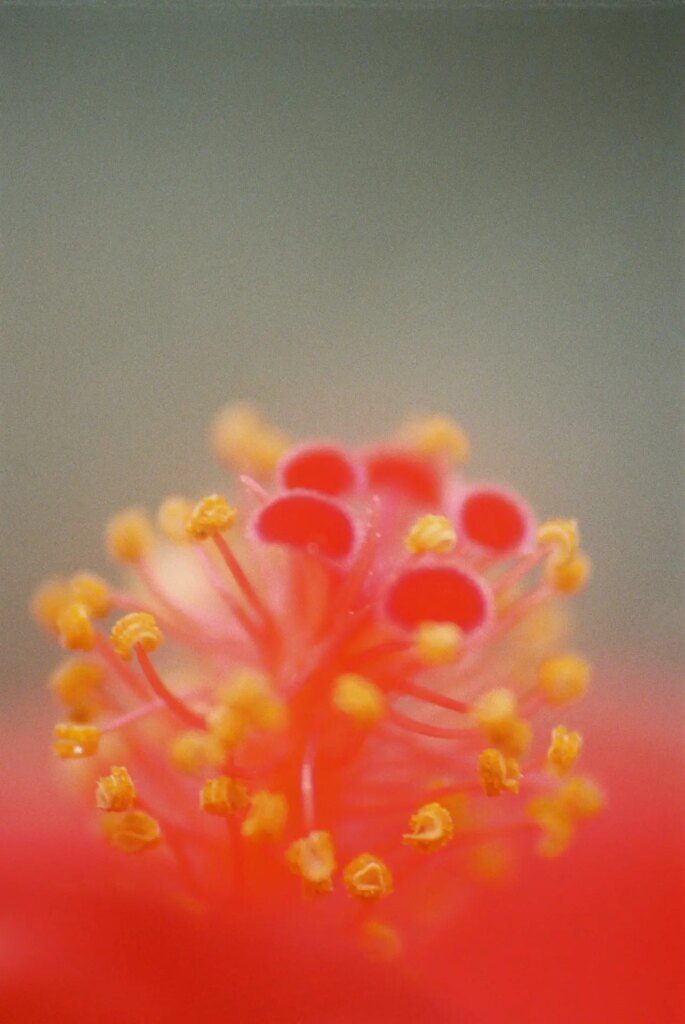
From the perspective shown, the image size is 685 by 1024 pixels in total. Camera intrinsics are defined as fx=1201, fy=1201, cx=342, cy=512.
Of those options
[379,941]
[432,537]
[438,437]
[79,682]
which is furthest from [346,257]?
[379,941]

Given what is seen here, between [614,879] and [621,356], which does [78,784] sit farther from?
[621,356]

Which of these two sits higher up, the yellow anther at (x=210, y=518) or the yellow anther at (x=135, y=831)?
the yellow anther at (x=210, y=518)

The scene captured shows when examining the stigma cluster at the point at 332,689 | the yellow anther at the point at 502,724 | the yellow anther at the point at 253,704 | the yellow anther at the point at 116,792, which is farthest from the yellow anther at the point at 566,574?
the yellow anther at the point at 116,792

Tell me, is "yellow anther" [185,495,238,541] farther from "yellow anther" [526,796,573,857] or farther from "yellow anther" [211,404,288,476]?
"yellow anther" [526,796,573,857]

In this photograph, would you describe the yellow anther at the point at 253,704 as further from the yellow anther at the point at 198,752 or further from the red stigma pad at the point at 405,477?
the red stigma pad at the point at 405,477

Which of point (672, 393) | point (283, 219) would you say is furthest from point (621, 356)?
point (283, 219)

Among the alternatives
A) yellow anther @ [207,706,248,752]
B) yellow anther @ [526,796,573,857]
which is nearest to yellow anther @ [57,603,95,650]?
yellow anther @ [207,706,248,752]
